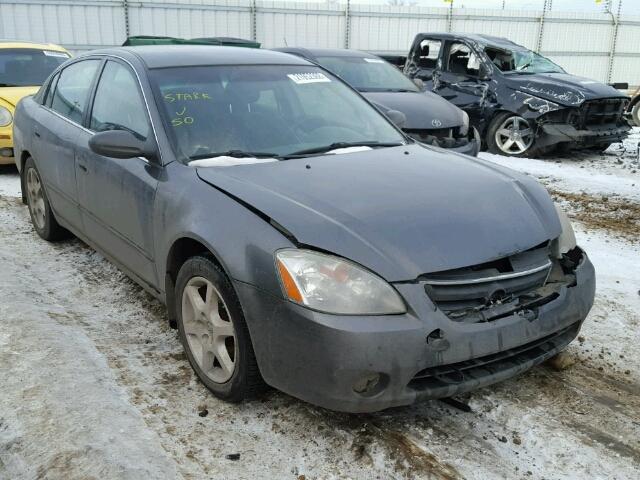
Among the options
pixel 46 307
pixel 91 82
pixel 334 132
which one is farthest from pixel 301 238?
pixel 91 82

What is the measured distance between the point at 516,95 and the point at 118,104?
6948 mm

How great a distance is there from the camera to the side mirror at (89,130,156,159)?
3.28 metres

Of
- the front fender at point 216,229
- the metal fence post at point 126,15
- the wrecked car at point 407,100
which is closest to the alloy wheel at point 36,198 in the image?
the front fender at point 216,229

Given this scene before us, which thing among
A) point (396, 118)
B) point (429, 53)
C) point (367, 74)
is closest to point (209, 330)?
point (396, 118)

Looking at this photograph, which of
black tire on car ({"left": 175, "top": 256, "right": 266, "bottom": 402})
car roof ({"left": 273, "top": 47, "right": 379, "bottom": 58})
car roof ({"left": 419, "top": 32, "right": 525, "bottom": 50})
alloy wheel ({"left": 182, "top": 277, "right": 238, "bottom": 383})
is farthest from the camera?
car roof ({"left": 419, "top": 32, "right": 525, "bottom": 50})

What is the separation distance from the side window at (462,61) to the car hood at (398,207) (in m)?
7.02

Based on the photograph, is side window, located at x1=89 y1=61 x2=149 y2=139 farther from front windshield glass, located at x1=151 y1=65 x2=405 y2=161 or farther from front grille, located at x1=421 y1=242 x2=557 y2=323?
front grille, located at x1=421 y1=242 x2=557 y2=323

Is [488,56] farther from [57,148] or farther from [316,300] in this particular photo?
[316,300]

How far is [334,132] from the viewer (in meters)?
3.80

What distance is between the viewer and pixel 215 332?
2.91m

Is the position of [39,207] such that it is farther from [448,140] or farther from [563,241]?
[448,140]

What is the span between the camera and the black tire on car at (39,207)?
5102 millimetres

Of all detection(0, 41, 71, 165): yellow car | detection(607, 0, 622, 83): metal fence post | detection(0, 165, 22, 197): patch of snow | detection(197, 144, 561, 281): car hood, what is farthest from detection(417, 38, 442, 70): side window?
detection(607, 0, 622, 83): metal fence post

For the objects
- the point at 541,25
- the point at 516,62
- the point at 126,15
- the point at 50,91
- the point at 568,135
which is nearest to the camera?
the point at 50,91
